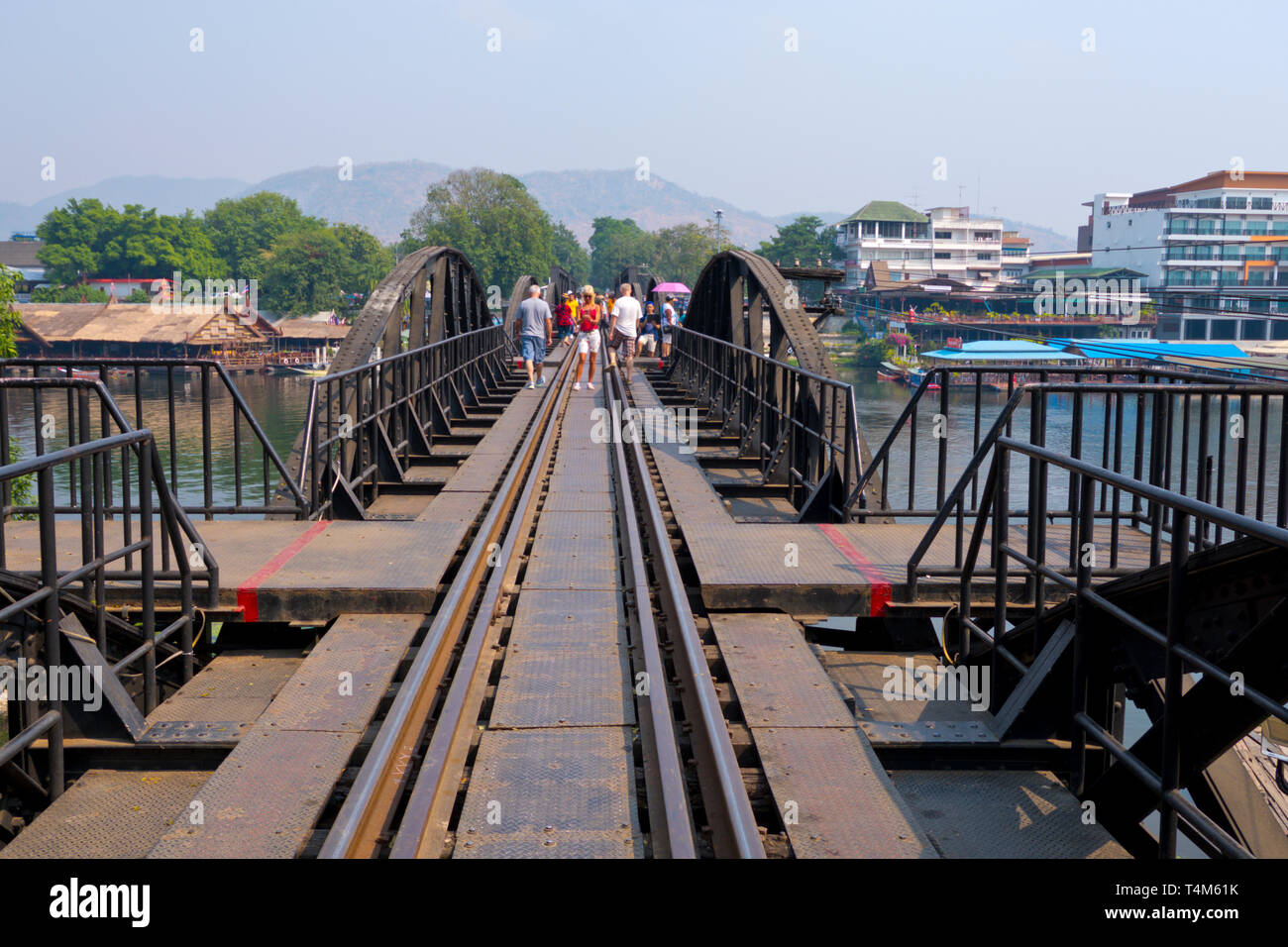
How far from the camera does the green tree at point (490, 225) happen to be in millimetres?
131000

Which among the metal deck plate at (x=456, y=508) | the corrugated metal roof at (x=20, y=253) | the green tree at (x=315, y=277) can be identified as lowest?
the metal deck plate at (x=456, y=508)

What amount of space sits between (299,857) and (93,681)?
168 cm

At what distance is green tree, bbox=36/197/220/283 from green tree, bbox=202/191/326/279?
10090mm

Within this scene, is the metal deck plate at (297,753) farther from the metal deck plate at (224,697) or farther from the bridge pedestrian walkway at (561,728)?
the bridge pedestrian walkway at (561,728)

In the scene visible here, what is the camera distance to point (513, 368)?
31.5m

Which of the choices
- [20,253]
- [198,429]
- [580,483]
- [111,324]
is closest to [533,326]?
[580,483]

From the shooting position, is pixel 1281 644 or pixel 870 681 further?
pixel 870 681

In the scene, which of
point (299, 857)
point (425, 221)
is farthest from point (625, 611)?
point (425, 221)

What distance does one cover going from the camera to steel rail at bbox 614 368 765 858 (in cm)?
398

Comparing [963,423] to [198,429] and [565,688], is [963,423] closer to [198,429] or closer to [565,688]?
[198,429]

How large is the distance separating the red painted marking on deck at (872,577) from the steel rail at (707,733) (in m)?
1.10

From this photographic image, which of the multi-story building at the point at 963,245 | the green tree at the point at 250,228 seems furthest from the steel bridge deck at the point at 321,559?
the green tree at the point at 250,228

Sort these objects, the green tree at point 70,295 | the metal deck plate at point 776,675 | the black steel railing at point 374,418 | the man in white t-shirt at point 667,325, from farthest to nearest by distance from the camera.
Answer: the green tree at point 70,295
the man in white t-shirt at point 667,325
the black steel railing at point 374,418
the metal deck plate at point 776,675

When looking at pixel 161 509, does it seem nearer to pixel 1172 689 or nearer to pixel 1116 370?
pixel 1172 689
